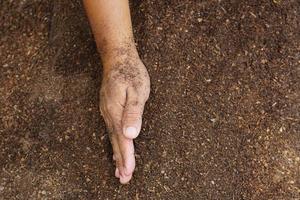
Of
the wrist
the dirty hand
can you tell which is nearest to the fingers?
the dirty hand

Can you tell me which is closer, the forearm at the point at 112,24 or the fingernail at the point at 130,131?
the fingernail at the point at 130,131

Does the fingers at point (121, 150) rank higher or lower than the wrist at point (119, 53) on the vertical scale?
lower

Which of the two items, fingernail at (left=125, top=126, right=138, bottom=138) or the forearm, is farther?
the forearm

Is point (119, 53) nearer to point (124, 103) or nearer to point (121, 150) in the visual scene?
point (124, 103)

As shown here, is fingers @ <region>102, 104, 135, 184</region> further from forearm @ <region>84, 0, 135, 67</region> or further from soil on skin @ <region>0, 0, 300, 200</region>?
forearm @ <region>84, 0, 135, 67</region>

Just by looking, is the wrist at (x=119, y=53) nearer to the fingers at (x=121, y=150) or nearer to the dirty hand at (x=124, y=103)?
the dirty hand at (x=124, y=103)

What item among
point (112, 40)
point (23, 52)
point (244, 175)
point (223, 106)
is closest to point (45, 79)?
point (23, 52)

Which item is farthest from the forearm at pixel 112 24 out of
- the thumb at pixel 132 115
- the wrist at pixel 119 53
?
the thumb at pixel 132 115

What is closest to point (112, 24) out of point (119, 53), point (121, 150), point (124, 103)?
point (119, 53)
